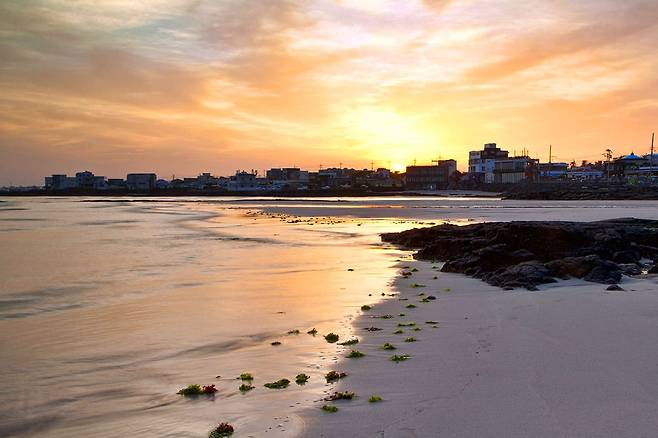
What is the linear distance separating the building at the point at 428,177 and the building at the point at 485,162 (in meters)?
8.36

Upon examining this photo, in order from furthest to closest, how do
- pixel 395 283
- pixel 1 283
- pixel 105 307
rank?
1. pixel 1 283
2. pixel 395 283
3. pixel 105 307

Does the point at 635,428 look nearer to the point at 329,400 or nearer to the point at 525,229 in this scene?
the point at 329,400

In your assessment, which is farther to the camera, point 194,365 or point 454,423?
point 194,365

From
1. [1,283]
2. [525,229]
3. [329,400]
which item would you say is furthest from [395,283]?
[1,283]

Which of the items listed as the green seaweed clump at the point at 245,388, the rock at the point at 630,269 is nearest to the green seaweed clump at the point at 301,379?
the green seaweed clump at the point at 245,388

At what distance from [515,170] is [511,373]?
15479cm

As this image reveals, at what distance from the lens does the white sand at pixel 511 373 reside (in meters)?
5.53

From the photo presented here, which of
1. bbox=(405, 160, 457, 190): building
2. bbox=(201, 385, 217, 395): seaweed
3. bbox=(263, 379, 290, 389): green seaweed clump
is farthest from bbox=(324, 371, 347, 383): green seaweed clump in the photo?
bbox=(405, 160, 457, 190): building

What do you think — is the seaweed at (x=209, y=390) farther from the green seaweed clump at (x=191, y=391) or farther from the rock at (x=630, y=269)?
the rock at (x=630, y=269)

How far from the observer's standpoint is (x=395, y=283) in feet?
49.0

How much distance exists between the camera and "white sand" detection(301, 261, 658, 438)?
18.1ft

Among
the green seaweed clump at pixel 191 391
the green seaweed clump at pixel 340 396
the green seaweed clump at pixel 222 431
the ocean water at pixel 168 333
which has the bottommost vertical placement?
the ocean water at pixel 168 333

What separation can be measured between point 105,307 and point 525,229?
1332cm

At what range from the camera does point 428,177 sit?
601ft
